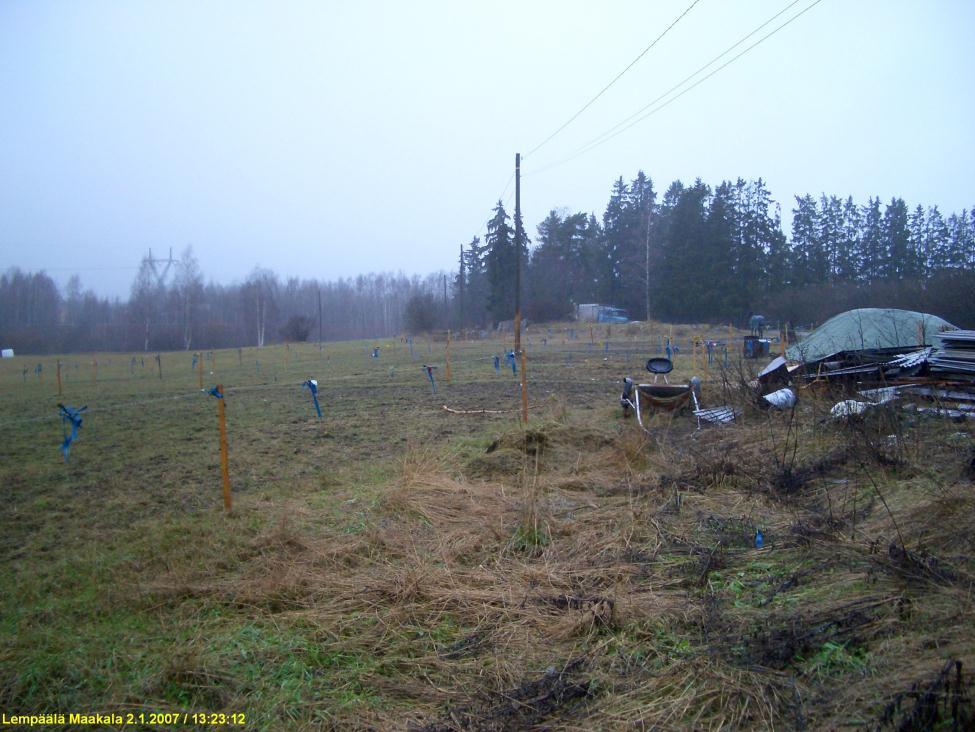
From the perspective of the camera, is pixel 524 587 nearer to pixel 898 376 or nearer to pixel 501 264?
pixel 898 376

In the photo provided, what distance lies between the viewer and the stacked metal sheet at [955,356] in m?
9.28

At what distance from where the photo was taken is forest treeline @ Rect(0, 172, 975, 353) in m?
51.6

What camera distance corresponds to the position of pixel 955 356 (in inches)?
376

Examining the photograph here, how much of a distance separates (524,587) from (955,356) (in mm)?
8440

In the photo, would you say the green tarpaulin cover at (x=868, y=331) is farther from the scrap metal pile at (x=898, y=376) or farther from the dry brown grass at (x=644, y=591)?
the dry brown grass at (x=644, y=591)

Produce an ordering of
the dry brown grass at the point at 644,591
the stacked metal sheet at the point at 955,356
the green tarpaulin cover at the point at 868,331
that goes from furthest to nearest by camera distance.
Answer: the green tarpaulin cover at the point at 868,331 → the stacked metal sheet at the point at 955,356 → the dry brown grass at the point at 644,591

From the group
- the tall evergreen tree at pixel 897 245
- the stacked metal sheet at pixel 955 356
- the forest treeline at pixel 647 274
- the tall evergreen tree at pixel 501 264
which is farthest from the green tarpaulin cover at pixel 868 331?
the tall evergreen tree at pixel 501 264

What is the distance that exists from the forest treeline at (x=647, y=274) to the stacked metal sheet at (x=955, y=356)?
2455cm

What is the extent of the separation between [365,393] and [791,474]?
13898 mm

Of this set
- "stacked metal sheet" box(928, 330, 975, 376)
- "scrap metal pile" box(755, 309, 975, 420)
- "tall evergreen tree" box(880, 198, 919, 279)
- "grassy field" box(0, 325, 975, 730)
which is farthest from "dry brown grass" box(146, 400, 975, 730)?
"tall evergreen tree" box(880, 198, 919, 279)

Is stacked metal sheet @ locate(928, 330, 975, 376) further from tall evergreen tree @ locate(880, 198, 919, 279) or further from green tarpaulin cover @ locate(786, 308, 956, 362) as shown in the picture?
tall evergreen tree @ locate(880, 198, 919, 279)

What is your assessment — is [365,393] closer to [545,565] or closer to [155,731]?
[545,565]

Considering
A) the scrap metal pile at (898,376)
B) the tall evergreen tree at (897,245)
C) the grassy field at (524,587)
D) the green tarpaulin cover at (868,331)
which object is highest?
the tall evergreen tree at (897,245)

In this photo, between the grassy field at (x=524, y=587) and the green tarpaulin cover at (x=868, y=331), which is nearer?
the grassy field at (x=524, y=587)
